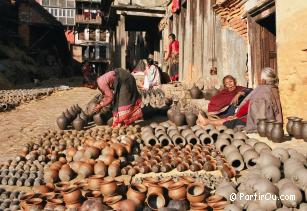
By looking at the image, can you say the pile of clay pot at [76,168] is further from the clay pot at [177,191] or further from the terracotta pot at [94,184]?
the clay pot at [177,191]

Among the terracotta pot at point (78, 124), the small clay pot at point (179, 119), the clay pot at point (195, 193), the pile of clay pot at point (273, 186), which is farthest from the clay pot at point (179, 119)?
the clay pot at point (195, 193)

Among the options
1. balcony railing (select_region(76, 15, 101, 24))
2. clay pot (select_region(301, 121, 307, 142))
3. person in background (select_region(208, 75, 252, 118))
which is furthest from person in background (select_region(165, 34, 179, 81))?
balcony railing (select_region(76, 15, 101, 24))

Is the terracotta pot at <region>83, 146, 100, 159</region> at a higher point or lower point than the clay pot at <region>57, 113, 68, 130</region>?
lower

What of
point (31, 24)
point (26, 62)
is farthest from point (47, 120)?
point (31, 24)

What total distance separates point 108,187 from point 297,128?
3225mm

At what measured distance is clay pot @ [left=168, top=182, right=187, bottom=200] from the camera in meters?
3.61

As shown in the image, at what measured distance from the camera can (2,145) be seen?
7.22 metres

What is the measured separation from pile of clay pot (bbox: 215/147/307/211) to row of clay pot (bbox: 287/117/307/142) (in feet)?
3.50

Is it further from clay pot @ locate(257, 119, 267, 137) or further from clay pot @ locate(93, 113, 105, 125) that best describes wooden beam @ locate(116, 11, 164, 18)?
clay pot @ locate(257, 119, 267, 137)

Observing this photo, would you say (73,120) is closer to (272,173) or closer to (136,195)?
(136,195)

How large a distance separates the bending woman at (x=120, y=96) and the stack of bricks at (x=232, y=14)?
3125 mm

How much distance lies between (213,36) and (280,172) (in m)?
6.50

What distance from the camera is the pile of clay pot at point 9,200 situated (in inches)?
155

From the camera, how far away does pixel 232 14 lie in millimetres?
8844
